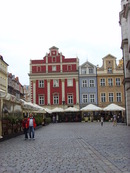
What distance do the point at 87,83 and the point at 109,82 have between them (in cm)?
478

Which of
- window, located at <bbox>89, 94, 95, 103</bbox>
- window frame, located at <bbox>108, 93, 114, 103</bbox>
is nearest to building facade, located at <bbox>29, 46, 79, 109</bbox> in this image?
window, located at <bbox>89, 94, 95, 103</bbox>

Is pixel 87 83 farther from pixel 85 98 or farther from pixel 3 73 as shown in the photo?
pixel 3 73

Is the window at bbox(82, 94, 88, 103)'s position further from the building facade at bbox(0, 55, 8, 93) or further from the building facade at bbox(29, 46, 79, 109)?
the building facade at bbox(0, 55, 8, 93)

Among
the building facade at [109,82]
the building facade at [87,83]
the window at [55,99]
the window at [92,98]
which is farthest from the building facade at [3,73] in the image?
the building facade at [109,82]

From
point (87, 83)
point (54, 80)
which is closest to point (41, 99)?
point (54, 80)

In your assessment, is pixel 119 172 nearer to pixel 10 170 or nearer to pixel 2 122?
pixel 10 170

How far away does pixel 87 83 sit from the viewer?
6431 centimetres

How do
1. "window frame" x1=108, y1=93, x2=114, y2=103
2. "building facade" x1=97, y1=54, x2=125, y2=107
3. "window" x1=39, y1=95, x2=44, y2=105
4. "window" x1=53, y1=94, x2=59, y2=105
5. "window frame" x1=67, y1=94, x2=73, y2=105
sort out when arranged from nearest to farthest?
"window frame" x1=108, y1=93, x2=114, y2=103 < "building facade" x1=97, y1=54, x2=125, y2=107 < "window frame" x1=67, y1=94, x2=73, y2=105 < "window" x1=53, y1=94, x2=59, y2=105 < "window" x1=39, y1=95, x2=44, y2=105

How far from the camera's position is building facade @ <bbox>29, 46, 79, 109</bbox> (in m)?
64.4

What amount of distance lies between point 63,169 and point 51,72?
57.3 meters

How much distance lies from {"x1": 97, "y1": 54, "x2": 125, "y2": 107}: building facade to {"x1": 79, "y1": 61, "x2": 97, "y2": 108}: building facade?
1085 mm

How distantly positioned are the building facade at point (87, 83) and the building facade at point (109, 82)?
42.7 inches

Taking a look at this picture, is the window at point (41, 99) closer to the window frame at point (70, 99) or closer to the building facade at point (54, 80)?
the building facade at point (54, 80)

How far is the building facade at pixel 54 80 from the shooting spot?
211 feet
